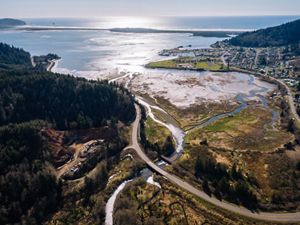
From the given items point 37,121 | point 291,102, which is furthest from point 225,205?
point 291,102

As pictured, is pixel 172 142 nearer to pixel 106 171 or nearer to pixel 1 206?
pixel 106 171

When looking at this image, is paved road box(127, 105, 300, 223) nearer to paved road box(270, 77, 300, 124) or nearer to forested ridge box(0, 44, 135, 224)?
forested ridge box(0, 44, 135, 224)

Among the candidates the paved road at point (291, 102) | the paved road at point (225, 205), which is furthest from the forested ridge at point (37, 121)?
the paved road at point (291, 102)

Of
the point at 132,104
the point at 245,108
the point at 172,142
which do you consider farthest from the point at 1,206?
the point at 245,108

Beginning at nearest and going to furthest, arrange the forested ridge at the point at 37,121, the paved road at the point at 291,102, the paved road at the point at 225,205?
the paved road at the point at 225,205, the forested ridge at the point at 37,121, the paved road at the point at 291,102

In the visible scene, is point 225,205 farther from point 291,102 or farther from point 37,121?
point 291,102

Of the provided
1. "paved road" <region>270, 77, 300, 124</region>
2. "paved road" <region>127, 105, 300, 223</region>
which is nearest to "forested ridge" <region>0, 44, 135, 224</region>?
"paved road" <region>127, 105, 300, 223</region>

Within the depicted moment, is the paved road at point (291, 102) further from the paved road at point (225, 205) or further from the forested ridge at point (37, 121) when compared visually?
the forested ridge at point (37, 121)

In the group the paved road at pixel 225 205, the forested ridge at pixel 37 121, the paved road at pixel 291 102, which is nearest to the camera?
the paved road at pixel 225 205
